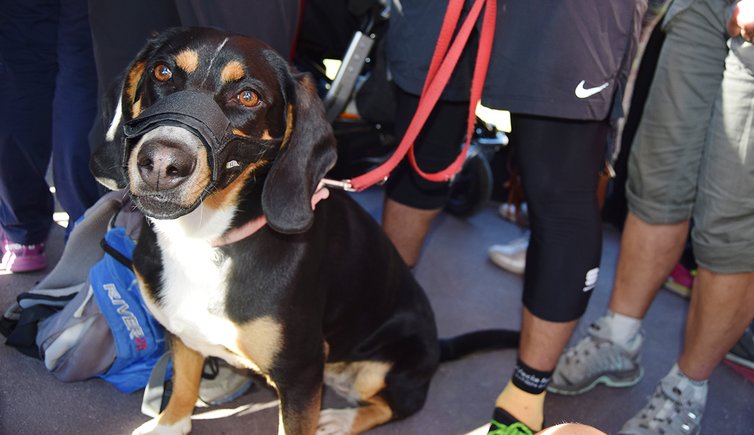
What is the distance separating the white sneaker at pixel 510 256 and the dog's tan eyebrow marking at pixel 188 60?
2.45 m

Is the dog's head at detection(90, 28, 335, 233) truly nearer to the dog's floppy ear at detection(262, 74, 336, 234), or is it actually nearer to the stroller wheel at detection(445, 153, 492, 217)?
the dog's floppy ear at detection(262, 74, 336, 234)

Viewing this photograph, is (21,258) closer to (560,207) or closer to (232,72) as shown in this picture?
(232,72)

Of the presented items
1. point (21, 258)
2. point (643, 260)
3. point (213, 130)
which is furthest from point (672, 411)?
point (21, 258)

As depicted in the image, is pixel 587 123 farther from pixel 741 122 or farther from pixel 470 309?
pixel 470 309

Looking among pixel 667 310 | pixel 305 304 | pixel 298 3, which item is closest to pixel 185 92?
pixel 305 304

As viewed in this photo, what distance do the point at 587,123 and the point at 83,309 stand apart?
5.79 ft

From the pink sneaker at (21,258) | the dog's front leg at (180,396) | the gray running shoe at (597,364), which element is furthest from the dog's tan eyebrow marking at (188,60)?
the gray running shoe at (597,364)

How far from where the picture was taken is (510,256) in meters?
3.80

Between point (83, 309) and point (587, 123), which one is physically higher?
point (587, 123)

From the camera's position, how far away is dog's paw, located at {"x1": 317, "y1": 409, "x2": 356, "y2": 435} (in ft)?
7.65

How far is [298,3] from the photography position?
2.36 metres

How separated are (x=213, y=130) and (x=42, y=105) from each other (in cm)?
165

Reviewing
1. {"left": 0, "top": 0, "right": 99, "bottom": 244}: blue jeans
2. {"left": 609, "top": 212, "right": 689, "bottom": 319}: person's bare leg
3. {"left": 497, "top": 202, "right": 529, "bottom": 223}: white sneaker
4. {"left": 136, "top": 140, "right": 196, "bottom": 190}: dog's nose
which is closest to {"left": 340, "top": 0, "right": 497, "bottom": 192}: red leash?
{"left": 136, "top": 140, "right": 196, "bottom": 190}: dog's nose

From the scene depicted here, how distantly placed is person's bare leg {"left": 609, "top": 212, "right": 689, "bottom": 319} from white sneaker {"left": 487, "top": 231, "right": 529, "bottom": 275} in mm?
973
